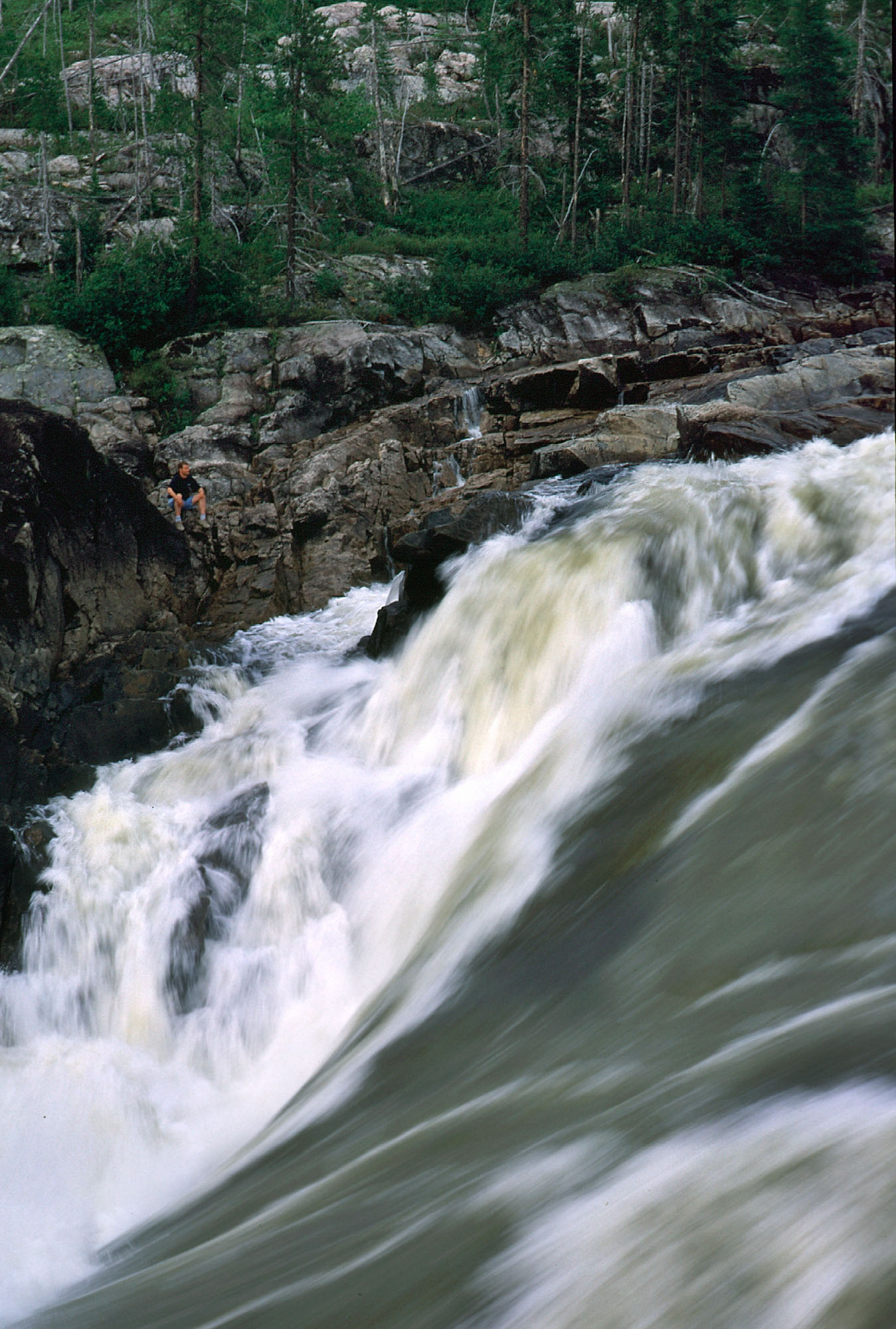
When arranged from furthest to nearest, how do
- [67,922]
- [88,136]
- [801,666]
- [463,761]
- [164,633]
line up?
[88,136] < [164,633] < [463,761] < [67,922] < [801,666]

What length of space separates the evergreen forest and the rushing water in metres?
17.6

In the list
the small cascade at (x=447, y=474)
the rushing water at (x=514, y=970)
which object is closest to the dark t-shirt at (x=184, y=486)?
the small cascade at (x=447, y=474)

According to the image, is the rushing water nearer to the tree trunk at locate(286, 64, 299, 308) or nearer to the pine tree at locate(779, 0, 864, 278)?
the tree trunk at locate(286, 64, 299, 308)

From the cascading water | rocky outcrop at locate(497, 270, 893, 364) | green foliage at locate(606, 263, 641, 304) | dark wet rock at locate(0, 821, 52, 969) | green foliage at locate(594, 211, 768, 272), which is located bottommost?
dark wet rock at locate(0, 821, 52, 969)

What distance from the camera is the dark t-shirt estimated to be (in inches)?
603

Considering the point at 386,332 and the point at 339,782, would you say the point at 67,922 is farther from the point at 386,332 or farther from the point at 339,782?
the point at 386,332

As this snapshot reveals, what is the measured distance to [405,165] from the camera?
37469 millimetres

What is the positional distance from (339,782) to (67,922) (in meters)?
2.17

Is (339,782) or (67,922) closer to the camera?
(67,922)

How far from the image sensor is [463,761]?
7.06 m

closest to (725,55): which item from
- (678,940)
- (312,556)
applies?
(312,556)

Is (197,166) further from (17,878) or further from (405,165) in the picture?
(17,878)

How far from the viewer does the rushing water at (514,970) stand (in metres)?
2.29

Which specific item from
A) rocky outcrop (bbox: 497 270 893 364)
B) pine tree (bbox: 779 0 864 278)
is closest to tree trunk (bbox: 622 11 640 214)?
pine tree (bbox: 779 0 864 278)
